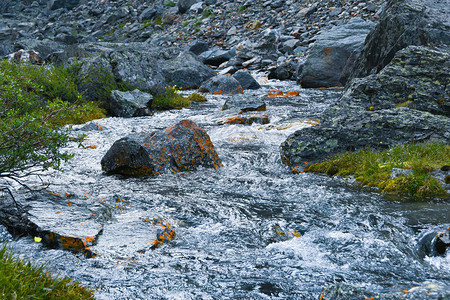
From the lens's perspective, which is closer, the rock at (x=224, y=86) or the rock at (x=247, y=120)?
the rock at (x=247, y=120)

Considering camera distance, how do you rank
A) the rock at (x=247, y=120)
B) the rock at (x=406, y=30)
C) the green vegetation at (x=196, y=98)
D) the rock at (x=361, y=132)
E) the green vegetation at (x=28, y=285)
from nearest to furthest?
the green vegetation at (x=28, y=285), the rock at (x=361, y=132), the rock at (x=406, y=30), the rock at (x=247, y=120), the green vegetation at (x=196, y=98)

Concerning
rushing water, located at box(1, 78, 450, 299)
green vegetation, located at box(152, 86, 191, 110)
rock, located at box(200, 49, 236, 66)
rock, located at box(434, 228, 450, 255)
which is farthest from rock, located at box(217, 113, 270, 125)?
rock, located at box(200, 49, 236, 66)

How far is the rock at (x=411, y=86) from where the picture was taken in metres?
10.4

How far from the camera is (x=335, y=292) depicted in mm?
3504

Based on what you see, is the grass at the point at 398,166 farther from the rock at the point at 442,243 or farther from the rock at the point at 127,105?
the rock at the point at 127,105

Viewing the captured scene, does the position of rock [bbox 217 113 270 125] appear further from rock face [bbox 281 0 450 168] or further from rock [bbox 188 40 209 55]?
rock [bbox 188 40 209 55]

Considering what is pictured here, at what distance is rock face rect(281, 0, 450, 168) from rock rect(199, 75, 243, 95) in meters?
12.4

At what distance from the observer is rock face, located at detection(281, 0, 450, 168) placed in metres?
9.15

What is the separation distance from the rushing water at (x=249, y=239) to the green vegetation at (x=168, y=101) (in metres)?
9.34

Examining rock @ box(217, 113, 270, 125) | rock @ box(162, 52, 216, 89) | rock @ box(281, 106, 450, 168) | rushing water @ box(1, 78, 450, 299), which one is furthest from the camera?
rock @ box(162, 52, 216, 89)

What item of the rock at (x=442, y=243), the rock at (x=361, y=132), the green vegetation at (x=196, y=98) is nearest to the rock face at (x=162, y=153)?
the rock at (x=361, y=132)

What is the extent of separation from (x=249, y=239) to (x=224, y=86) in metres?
18.0

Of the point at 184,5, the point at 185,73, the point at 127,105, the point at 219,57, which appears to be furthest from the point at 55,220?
the point at 184,5

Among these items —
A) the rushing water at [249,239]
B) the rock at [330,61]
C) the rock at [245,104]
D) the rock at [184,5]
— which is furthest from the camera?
the rock at [184,5]
